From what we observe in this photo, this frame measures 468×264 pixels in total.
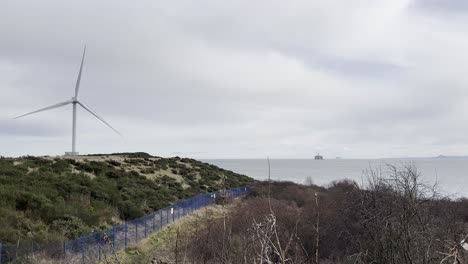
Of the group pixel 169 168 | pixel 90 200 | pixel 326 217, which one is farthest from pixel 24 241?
pixel 169 168

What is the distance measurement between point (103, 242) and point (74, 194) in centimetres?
1073

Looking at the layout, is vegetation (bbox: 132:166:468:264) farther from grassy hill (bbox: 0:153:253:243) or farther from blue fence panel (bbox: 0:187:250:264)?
grassy hill (bbox: 0:153:253:243)

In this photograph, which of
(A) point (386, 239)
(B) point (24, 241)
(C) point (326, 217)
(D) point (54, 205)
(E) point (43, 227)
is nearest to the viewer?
(A) point (386, 239)

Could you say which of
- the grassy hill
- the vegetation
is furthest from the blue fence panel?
the vegetation

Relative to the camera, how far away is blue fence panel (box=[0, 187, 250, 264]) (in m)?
16.8

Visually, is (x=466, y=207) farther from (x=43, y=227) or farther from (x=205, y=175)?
(x=43, y=227)

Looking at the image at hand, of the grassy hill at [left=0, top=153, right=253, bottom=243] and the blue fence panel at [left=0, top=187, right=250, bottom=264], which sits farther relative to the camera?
the grassy hill at [left=0, top=153, right=253, bottom=243]

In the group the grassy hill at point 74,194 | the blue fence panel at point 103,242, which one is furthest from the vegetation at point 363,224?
the grassy hill at point 74,194

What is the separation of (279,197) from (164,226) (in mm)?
15991

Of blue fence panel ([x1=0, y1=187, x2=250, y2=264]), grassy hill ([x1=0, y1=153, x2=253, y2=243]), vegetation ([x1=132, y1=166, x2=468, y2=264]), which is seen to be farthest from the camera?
grassy hill ([x1=0, y1=153, x2=253, y2=243])

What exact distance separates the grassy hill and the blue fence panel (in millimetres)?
1256

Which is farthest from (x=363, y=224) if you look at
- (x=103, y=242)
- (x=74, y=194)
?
(x=74, y=194)

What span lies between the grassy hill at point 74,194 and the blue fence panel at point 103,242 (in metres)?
1.26

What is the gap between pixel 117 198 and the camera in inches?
1288
